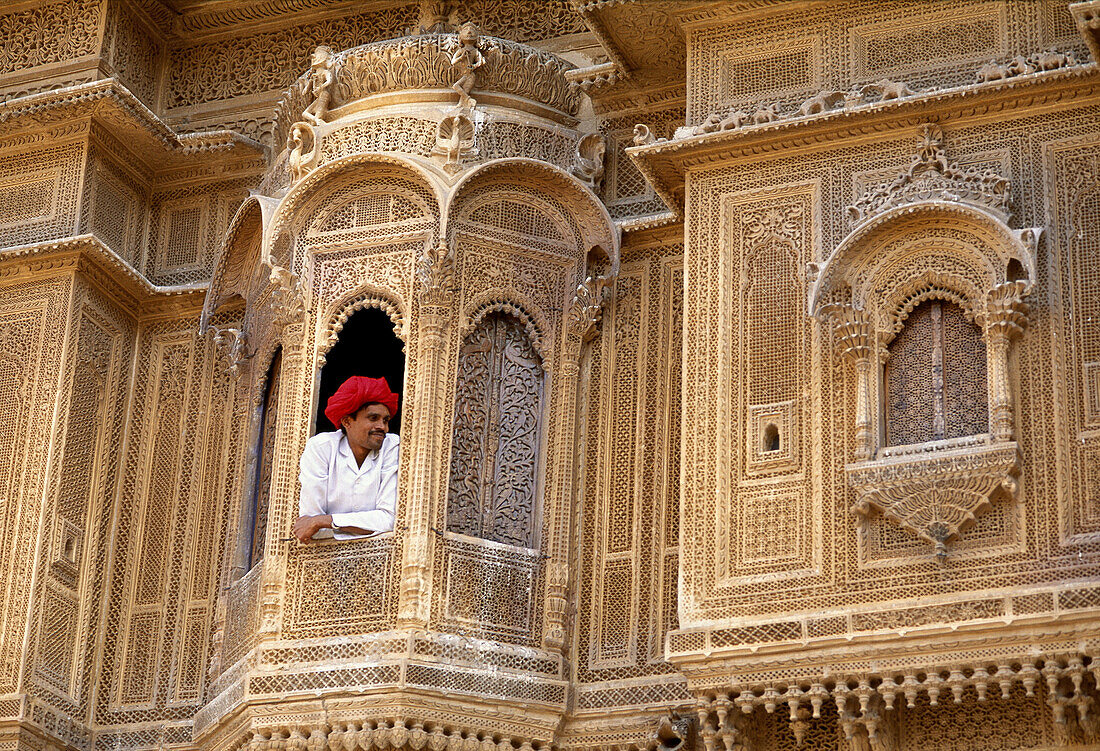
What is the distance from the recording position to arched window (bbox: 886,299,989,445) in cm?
952

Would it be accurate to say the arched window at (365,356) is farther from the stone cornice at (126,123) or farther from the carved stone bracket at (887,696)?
the carved stone bracket at (887,696)

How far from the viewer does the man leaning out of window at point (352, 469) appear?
33.8 feet

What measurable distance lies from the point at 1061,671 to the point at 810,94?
2807 millimetres

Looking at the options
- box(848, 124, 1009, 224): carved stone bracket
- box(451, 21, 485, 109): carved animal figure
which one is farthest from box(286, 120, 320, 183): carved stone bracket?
box(848, 124, 1009, 224): carved stone bracket

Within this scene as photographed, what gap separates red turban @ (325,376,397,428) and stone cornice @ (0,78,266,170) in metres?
1.67

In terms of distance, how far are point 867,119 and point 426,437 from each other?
2.24m

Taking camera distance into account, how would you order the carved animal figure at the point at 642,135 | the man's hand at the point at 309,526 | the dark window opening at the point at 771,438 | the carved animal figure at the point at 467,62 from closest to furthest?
the dark window opening at the point at 771,438, the man's hand at the point at 309,526, the carved animal figure at the point at 642,135, the carved animal figure at the point at 467,62

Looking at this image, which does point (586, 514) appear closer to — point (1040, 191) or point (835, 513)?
point (835, 513)

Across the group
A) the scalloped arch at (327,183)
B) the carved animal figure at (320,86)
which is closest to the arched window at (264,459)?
the scalloped arch at (327,183)

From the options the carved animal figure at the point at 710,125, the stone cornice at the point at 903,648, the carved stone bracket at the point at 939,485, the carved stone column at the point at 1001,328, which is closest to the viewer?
the stone cornice at the point at 903,648

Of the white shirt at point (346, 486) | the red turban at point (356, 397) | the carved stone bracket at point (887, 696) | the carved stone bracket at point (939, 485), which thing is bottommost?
the carved stone bracket at point (887, 696)

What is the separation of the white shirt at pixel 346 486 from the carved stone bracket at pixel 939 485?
209 centimetres

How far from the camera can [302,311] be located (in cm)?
1081

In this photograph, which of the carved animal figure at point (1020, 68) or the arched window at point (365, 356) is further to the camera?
the arched window at point (365, 356)
